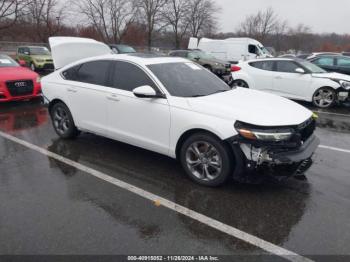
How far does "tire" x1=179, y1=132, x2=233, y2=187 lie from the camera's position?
376 centimetres

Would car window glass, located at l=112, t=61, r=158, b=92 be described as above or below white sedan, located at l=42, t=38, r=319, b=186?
above

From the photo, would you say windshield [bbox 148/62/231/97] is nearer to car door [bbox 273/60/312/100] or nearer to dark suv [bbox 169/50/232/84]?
car door [bbox 273/60/312/100]

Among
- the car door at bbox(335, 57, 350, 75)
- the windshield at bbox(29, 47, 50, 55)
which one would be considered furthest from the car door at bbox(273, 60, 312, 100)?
the windshield at bbox(29, 47, 50, 55)

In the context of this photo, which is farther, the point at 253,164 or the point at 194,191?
the point at 194,191

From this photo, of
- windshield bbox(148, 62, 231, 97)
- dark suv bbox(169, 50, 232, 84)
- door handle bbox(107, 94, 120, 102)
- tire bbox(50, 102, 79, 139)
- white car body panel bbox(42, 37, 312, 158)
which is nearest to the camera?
white car body panel bbox(42, 37, 312, 158)

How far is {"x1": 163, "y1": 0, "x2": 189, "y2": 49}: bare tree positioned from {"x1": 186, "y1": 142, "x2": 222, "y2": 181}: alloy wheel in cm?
4457

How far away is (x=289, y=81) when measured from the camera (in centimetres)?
960

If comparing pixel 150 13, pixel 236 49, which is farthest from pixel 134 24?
pixel 236 49

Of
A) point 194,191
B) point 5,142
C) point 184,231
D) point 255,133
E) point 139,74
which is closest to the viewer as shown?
point 184,231

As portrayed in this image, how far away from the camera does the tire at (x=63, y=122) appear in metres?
5.67

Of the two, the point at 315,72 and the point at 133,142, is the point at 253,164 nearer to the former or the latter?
the point at 133,142

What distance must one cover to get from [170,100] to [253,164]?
1.40 metres

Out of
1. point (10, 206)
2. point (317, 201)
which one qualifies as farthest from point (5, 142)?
point (317, 201)

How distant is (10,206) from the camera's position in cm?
354
